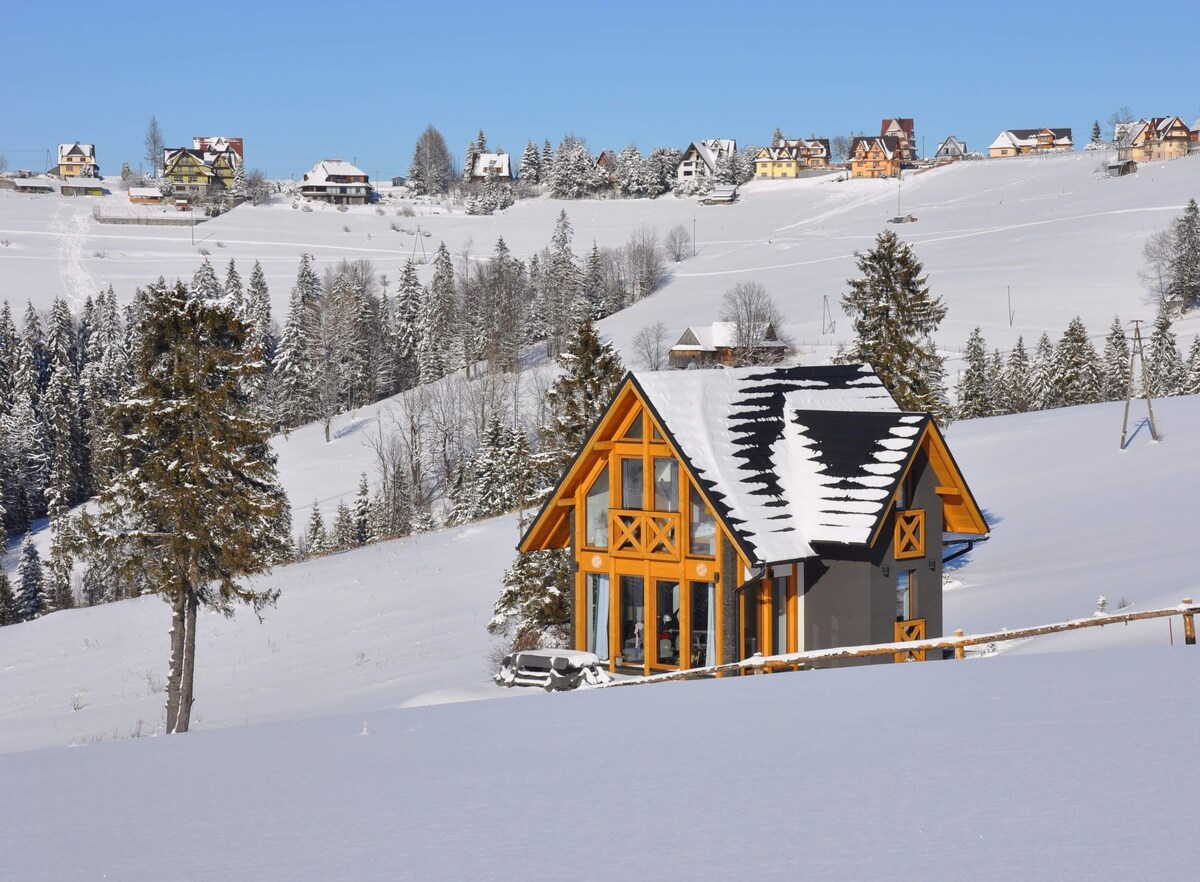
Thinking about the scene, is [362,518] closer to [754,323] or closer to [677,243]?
[754,323]

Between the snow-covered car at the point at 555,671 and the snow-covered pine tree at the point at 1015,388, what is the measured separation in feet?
184

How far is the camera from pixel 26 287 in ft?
393

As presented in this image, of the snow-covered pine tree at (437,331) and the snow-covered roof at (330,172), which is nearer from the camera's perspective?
the snow-covered pine tree at (437,331)

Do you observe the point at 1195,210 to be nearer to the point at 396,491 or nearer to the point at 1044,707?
the point at 396,491

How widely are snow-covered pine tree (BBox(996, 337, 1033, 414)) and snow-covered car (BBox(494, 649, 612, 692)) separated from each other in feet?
184

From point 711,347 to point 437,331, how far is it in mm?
27059

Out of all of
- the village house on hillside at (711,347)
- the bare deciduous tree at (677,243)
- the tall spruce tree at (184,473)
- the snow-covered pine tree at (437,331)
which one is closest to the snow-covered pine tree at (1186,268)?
the village house on hillside at (711,347)

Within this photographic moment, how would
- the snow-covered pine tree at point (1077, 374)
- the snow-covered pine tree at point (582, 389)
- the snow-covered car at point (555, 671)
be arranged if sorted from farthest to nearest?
the snow-covered pine tree at point (1077, 374) → the snow-covered pine tree at point (582, 389) → the snow-covered car at point (555, 671)

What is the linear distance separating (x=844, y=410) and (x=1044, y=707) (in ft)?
39.5

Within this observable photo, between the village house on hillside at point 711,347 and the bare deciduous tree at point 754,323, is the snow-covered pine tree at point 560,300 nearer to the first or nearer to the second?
the village house on hillside at point 711,347

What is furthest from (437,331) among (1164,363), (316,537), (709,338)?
(1164,363)

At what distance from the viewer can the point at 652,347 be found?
304ft

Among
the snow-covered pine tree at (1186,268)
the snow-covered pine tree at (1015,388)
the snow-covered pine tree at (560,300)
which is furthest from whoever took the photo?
the snow-covered pine tree at (560,300)

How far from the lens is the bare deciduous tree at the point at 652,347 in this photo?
90000 mm
